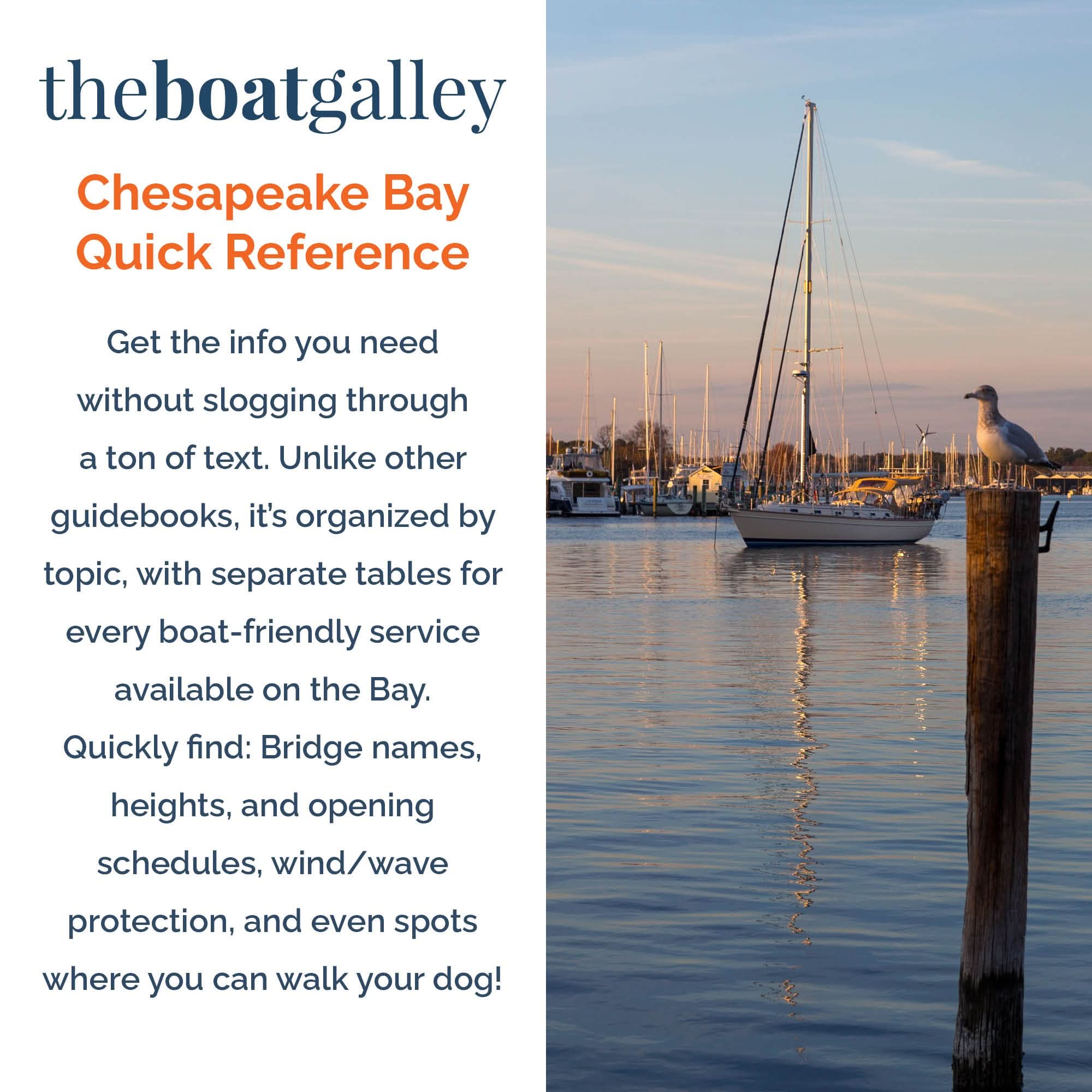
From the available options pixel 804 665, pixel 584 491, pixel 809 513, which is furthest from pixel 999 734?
pixel 584 491

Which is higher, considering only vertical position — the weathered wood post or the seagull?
the seagull

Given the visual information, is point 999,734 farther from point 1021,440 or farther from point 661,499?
point 661,499

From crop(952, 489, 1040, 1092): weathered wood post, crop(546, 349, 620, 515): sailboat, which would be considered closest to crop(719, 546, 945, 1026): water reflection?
crop(952, 489, 1040, 1092): weathered wood post

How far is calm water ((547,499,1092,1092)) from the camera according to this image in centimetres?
830

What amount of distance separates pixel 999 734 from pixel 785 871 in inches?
185

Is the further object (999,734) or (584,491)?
(584,491)

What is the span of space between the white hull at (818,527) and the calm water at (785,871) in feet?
131

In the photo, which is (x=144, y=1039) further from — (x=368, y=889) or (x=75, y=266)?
(x=75, y=266)

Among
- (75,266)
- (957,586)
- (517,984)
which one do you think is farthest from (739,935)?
(957,586)

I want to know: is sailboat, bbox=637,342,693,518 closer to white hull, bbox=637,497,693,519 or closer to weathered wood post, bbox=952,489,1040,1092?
white hull, bbox=637,497,693,519

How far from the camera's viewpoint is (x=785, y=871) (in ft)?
38.2

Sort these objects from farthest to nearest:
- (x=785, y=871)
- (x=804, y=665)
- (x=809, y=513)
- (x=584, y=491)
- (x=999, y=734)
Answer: (x=584, y=491)
(x=809, y=513)
(x=804, y=665)
(x=785, y=871)
(x=999, y=734)

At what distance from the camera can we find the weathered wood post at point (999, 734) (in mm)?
7191

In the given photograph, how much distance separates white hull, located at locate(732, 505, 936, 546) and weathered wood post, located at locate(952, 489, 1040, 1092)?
60797 mm
